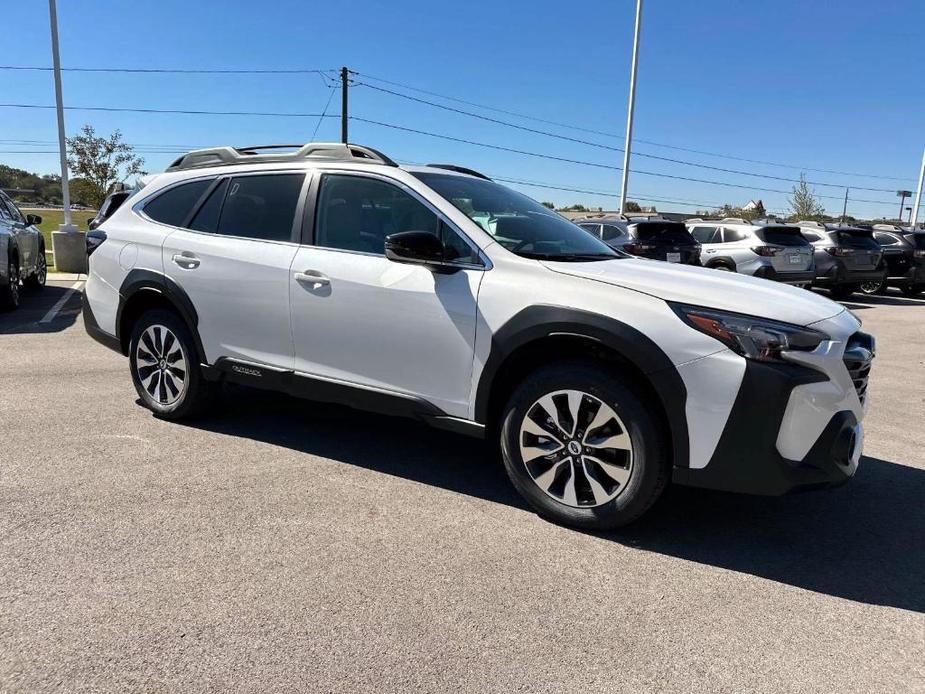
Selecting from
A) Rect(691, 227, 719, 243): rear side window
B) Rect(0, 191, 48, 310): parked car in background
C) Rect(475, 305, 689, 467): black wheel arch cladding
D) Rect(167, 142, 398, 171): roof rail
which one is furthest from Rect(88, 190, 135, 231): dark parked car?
Rect(691, 227, 719, 243): rear side window

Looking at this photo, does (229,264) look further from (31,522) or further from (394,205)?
(31,522)

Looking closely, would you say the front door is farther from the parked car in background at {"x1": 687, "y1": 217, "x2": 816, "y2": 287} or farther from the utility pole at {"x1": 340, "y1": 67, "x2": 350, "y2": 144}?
the utility pole at {"x1": 340, "y1": 67, "x2": 350, "y2": 144}

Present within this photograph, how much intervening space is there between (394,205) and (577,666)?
2.59 meters

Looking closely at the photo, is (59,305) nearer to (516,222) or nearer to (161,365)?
(161,365)

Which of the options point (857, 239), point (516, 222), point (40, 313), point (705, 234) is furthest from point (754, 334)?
point (857, 239)

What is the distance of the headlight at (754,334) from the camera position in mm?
2928

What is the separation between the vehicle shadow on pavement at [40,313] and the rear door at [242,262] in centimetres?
481

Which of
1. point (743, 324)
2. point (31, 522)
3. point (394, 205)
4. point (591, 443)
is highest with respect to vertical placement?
point (394, 205)

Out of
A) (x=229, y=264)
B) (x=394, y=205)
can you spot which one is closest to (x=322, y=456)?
(x=229, y=264)

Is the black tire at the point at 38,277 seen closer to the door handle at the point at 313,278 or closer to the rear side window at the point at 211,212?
the rear side window at the point at 211,212

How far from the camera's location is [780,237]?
13.5m

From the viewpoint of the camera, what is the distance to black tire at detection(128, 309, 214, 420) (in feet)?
15.5

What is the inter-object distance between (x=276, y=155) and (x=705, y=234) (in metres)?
11.9

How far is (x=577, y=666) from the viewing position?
238cm
